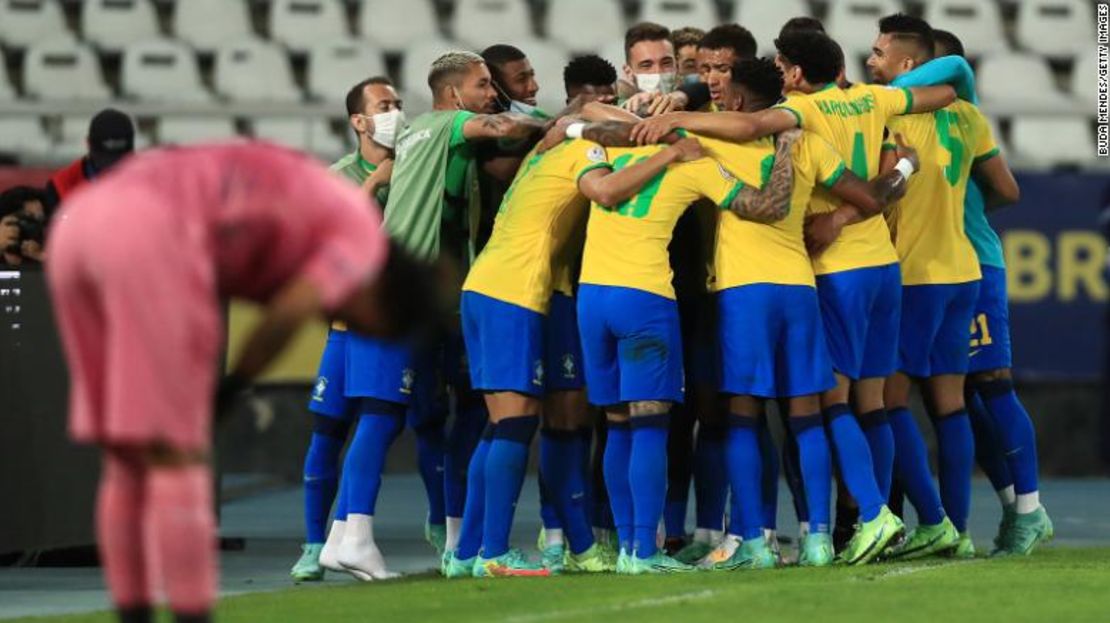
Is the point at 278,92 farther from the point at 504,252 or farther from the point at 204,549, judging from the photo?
the point at 204,549

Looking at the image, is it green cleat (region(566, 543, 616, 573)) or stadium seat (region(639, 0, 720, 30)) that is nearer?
green cleat (region(566, 543, 616, 573))

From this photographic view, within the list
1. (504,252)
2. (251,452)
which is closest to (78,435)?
(504,252)

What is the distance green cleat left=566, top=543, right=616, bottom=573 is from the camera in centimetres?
921

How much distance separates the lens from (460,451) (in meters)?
9.91

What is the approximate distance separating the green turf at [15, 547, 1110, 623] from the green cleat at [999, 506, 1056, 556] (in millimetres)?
649

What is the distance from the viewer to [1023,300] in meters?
14.8

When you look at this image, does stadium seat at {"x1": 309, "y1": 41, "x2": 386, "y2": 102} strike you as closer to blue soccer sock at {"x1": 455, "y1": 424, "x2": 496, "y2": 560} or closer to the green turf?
blue soccer sock at {"x1": 455, "y1": 424, "x2": 496, "y2": 560}

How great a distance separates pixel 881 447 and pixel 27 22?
9783 mm

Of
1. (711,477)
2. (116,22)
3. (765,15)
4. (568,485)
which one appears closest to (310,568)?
(568,485)

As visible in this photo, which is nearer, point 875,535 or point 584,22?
point 875,535

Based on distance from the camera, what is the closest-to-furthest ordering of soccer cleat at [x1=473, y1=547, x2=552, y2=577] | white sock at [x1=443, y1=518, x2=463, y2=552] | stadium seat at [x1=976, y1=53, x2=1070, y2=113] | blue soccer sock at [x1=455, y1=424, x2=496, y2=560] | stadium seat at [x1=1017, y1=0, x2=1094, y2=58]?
soccer cleat at [x1=473, y1=547, x2=552, y2=577], blue soccer sock at [x1=455, y1=424, x2=496, y2=560], white sock at [x1=443, y1=518, x2=463, y2=552], stadium seat at [x1=976, y1=53, x2=1070, y2=113], stadium seat at [x1=1017, y1=0, x2=1094, y2=58]

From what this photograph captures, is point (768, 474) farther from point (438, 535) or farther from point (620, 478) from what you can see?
point (438, 535)

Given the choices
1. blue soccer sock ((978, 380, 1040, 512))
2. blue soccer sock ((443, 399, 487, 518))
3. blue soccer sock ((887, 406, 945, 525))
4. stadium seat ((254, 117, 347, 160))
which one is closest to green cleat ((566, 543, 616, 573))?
blue soccer sock ((443, 399, 487, 518))

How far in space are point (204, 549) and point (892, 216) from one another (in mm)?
5478
